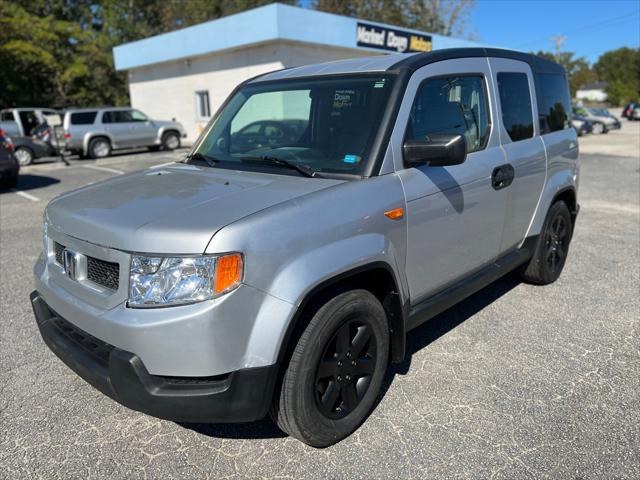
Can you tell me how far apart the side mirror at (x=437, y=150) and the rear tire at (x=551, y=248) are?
2.10 metres

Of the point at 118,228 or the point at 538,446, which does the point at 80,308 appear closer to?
the point at 118,228

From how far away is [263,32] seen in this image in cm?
1756

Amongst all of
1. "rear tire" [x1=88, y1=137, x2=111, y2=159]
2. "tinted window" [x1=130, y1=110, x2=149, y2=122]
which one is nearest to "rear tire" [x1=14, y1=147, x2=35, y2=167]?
"rear tire" [x1=88, y1=137, x2=111, y2=159]

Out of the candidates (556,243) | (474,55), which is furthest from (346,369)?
(556,243)

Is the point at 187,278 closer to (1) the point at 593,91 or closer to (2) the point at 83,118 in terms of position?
(2) the point at 83,118

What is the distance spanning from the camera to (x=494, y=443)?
8.48ft

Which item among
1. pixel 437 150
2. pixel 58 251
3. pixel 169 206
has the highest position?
pixel 437 150

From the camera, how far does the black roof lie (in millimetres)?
3004

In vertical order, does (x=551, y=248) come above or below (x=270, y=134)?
below

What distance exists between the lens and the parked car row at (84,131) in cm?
1614

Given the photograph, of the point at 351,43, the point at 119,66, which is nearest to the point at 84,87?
the point at 119,66

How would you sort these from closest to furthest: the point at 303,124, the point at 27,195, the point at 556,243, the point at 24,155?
the point at 303,124, the point at 556,243, the point at 27,195, the point at 24,155

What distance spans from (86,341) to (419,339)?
2.29 metres

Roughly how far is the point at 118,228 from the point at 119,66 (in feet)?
88.9
